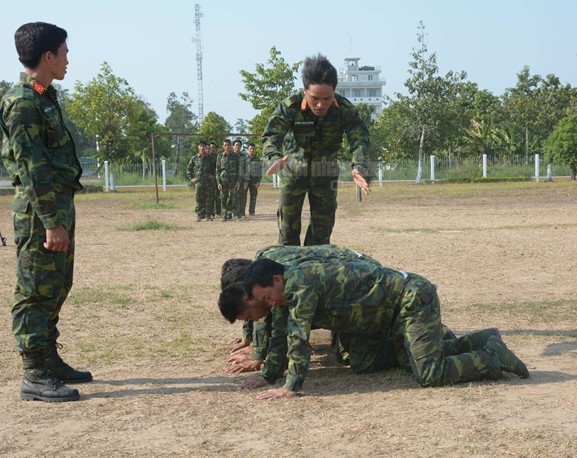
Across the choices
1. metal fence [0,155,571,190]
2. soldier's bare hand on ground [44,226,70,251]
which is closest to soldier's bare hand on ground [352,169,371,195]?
soldier's bare hand on ground [44,226,70,251]

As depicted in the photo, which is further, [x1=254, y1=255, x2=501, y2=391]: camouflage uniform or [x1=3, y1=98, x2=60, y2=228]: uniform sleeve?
[x1=254, y1=255, x2=501, y2=391]: camouflage uniform

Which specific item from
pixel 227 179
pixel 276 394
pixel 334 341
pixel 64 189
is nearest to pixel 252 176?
pixel 227 179

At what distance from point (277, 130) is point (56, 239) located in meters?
2.66

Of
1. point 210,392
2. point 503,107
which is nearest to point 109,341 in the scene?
point 210,392

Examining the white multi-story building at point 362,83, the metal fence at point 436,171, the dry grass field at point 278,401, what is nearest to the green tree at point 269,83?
the metal fence at point 436,171

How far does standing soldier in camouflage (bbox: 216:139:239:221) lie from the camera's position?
77.3 ft

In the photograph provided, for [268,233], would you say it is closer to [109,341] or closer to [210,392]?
[109,341]

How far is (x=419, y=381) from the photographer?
5.63m

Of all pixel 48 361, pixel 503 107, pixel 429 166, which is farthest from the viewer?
pixel 503 107

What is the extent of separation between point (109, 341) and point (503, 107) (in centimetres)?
4892

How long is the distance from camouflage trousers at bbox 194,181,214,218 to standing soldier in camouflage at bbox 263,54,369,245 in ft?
51.1

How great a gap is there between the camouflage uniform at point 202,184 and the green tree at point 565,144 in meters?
21.7

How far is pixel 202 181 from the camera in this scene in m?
23.8

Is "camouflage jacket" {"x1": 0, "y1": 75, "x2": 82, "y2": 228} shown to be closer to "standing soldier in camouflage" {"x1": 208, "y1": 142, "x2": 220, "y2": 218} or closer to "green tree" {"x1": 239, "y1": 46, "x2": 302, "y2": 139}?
"standing soldier in camouflage" {"x1": 208, "y1": 142, "x2": 220, "y2": 218}
